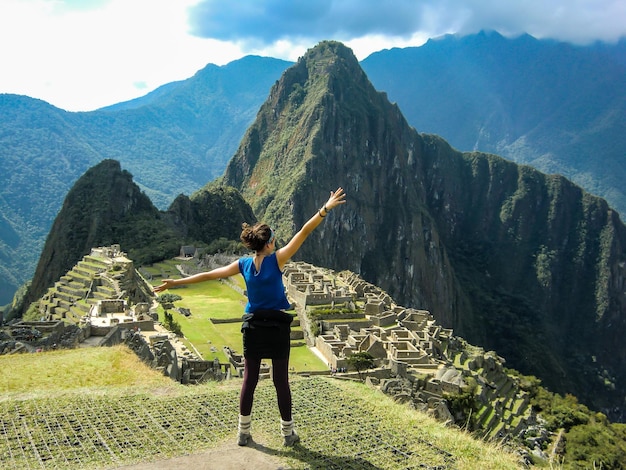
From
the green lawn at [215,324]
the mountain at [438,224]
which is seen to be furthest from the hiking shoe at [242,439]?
the mountain at [438,224]

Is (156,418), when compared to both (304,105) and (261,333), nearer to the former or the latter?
(261,333)

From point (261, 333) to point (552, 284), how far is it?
149904 mm

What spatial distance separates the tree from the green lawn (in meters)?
1.38

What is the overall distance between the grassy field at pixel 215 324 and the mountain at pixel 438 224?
5946cm

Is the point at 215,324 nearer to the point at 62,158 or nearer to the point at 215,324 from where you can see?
the point at 215,324

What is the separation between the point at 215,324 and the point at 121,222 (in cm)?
4870

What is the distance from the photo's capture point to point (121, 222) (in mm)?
72562

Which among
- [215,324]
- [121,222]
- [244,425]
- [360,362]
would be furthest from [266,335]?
[121,222]

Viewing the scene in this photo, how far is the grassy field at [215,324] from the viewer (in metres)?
23.4

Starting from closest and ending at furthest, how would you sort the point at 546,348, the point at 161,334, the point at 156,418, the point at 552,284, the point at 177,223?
the point at 156,418
the point at 161,334
the point at 177,223
the point at 546,348
the point at 552,284

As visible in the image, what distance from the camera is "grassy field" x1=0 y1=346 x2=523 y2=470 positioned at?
5551 mm

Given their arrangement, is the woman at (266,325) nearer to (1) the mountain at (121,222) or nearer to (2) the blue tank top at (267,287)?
(2) the blue tank top at (267,287)

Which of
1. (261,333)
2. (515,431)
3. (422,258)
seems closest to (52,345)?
(261,333)

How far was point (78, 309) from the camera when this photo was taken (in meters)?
23.7
